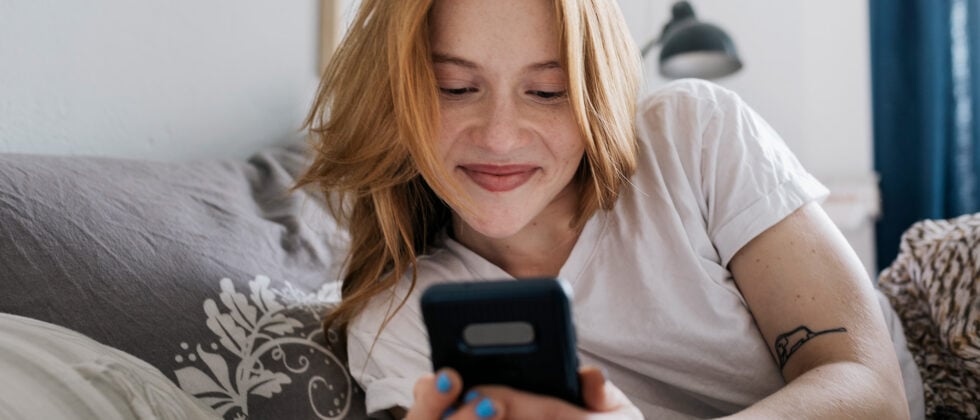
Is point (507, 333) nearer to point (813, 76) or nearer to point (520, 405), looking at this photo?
point (520, 405)

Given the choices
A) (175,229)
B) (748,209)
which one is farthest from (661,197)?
(175,229)

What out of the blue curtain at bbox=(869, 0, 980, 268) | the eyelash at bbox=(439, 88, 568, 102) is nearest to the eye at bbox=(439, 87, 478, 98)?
the eyelash at bbox=(439, 88, 568, 102)

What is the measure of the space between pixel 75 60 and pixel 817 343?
2.98ft

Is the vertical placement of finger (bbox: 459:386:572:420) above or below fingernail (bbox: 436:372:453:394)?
below

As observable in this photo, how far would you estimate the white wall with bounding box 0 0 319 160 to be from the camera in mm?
958

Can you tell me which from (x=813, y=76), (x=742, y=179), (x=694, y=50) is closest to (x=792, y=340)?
(x=742, y=179)

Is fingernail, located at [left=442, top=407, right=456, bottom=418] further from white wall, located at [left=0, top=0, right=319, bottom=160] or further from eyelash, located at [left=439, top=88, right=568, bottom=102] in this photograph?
white wall, located at [left=0, top=0, right=319, bottom=160]

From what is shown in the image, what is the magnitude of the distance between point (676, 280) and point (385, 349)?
0.32 meters

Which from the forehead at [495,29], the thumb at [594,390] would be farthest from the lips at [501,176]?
the thumb at [594,390]

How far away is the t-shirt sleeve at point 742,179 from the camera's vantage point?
0.84 m

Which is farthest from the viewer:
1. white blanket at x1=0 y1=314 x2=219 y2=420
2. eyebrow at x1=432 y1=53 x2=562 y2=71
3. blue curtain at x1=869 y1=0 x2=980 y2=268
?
blue curtain at x1=869 y1=0 x2=980 y2=268

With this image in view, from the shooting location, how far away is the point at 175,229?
0.87 metres

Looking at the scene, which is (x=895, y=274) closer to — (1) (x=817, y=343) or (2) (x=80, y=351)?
(1) (x=817, y=343)

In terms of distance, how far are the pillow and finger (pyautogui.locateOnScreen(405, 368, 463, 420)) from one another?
0.33 metres
